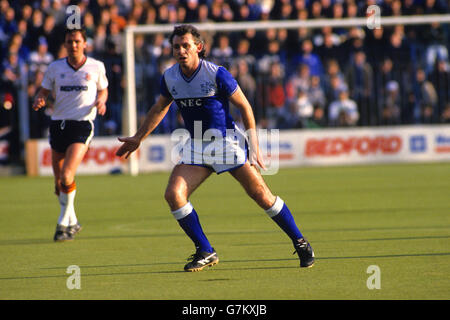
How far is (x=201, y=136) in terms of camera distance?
748 centimetres

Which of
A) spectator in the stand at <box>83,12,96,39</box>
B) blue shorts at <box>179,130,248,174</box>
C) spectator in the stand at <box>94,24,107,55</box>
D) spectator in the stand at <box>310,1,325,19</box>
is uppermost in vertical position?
spectator in the stand at <box>310,1,325,19</box>

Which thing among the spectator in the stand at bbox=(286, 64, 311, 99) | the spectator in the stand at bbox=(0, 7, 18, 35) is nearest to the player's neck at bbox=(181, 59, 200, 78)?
the spectator in the stand at bbox=(286, 64, 311, 99)

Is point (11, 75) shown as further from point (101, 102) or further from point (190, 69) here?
point (190, 69)

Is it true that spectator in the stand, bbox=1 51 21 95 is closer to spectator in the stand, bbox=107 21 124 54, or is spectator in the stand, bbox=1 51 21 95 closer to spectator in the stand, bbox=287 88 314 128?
spectator in the stand, bbox=107 21 124 54

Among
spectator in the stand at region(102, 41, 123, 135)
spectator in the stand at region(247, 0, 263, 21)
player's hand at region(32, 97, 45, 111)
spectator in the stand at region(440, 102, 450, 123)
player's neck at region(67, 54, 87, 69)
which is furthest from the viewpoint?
spectator in the stand at region(247, 0, 263, 21)

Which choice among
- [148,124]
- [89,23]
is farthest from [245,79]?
[148,124]

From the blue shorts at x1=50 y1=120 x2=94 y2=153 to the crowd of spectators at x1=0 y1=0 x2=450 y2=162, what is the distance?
1013 cm

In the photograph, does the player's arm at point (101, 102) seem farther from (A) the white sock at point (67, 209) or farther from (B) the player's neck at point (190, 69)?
(B) the player's neck at point (190, 69)

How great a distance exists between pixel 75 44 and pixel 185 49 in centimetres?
297

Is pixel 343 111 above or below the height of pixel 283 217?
above

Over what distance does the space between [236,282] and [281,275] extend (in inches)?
18.0

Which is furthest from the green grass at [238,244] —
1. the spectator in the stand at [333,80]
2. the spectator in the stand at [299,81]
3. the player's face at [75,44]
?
the spectator in the stand at [333,80]

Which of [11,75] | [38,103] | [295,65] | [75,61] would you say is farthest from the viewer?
→ [295,65]

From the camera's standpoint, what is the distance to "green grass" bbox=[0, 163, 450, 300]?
6.54m
